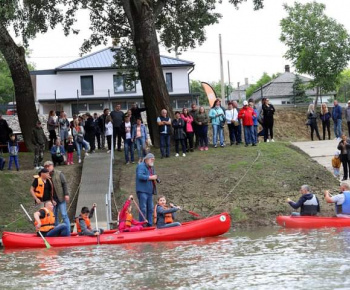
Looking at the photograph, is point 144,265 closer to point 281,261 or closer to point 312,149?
point 281,261

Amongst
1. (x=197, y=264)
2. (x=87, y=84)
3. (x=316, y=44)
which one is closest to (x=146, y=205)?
(x=197, y=264)

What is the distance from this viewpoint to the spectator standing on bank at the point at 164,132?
80.5 feet

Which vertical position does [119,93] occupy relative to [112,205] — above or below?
above

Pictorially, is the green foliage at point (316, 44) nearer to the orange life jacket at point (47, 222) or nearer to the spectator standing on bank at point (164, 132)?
the spectator standing on bank at point (164, 132)

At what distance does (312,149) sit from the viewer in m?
28.8

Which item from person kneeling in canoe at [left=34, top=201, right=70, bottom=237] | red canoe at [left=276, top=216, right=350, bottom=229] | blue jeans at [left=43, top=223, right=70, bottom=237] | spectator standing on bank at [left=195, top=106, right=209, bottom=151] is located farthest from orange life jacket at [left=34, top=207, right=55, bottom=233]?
spectator standing on bank at [left=195, top=106, right=209, bottom=151]

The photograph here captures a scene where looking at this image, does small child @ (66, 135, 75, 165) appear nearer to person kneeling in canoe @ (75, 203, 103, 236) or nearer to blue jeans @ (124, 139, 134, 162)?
blue jeans @ (124, 139, 134, 162)

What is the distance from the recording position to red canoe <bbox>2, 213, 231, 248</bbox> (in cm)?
1691

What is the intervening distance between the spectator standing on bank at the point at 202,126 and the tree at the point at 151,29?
6.62 feet

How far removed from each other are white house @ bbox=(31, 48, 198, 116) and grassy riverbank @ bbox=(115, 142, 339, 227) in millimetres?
34984

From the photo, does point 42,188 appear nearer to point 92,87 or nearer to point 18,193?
point 18,193

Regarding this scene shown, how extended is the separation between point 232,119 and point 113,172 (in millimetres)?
5270

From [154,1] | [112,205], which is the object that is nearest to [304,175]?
[112,205]

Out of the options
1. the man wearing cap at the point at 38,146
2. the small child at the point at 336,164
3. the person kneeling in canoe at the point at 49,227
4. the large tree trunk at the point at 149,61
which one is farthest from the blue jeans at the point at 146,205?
the large tree trunk at the point at 149,61
